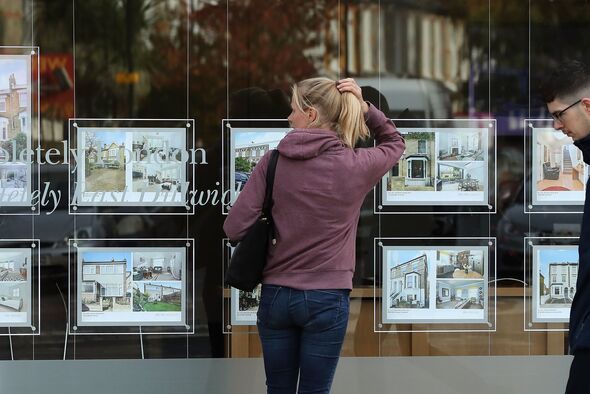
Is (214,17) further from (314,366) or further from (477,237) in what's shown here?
(314,366)

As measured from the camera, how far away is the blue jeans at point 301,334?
370 cm

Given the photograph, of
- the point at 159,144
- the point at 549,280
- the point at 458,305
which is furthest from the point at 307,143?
the point at 549,280

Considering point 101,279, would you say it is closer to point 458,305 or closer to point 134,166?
point 134,166

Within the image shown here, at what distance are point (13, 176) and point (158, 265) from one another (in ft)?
2.86

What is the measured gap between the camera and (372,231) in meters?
5.16

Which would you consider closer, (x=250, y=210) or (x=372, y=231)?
(x=250, y=210)

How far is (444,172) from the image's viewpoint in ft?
17.0

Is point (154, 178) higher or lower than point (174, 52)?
lower

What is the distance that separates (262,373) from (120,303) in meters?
0.84

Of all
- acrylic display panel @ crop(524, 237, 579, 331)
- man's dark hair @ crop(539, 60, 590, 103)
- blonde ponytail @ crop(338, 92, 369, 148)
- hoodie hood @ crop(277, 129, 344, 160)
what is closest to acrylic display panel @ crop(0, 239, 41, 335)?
hoodie hood @ crop(277, 129, 344, 160)

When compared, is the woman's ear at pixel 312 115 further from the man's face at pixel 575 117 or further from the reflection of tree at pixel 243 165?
the reflection of tree at pixel 243 165

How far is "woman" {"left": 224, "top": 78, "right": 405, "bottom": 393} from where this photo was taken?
3691 millimetres

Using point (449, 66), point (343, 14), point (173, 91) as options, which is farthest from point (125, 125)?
point (449, 66)

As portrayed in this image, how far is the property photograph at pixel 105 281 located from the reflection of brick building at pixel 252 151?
784 millimetres
